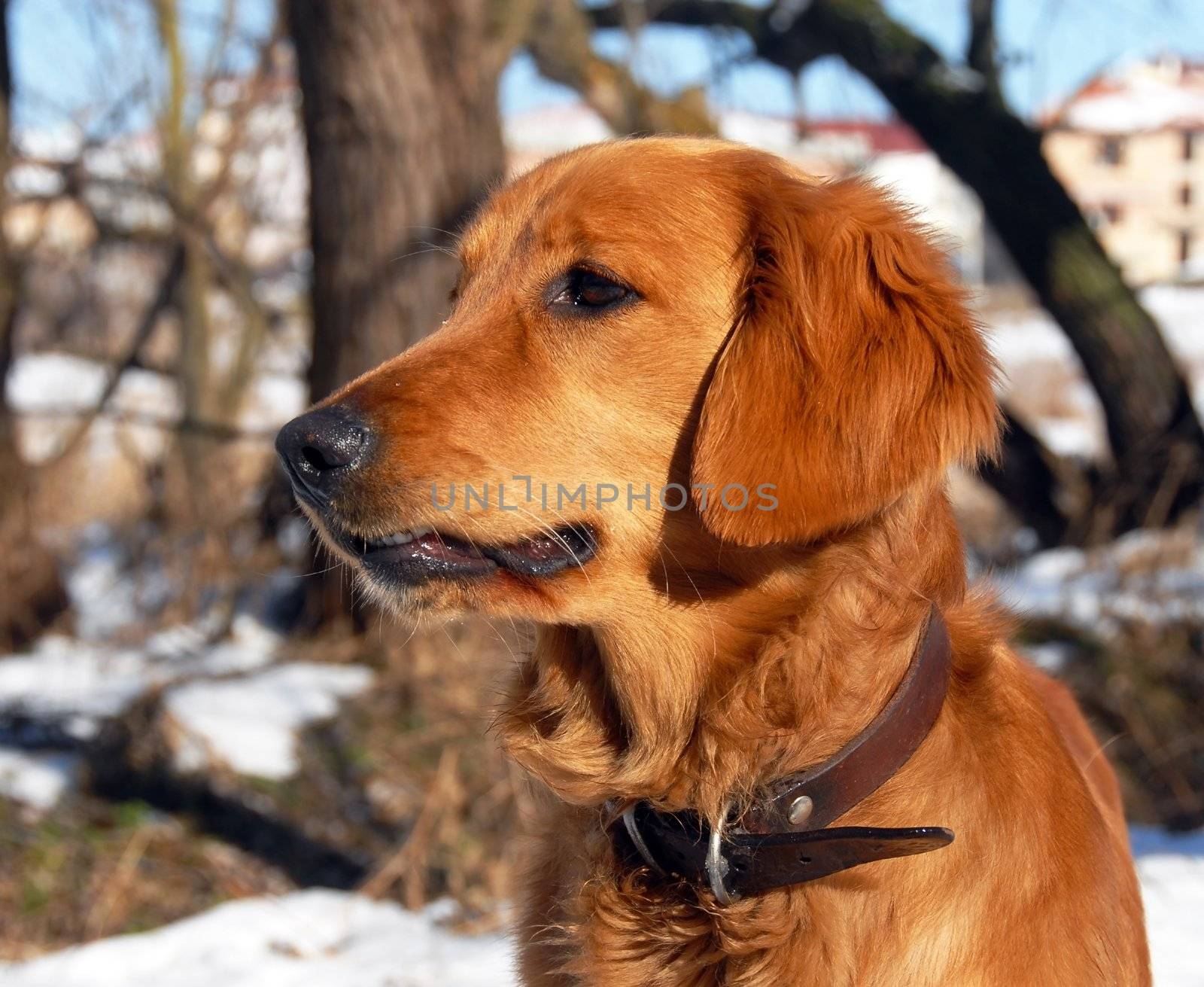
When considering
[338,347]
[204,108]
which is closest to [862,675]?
[338,347]

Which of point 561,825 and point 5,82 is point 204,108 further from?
point 561,825

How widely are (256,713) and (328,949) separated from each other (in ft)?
5.40

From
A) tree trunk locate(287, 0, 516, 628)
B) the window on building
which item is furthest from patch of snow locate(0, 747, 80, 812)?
the window on building

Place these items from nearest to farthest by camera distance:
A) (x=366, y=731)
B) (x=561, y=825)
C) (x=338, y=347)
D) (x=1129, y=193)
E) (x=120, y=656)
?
(x=561, y=825) < (x=366, y=731) < (x=338, y=347) < (x=120, y=656) < (x=1129, y=193)

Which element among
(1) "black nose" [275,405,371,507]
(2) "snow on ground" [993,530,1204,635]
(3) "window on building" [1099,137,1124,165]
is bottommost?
(2) "snow on ground" [993,530,1204,635]

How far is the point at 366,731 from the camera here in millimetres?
5438

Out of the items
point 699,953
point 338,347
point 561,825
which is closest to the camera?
point 699,953

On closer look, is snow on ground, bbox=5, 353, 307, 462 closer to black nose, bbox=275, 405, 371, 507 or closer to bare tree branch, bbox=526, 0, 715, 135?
bare tree branch, bbox=526, 0, 715, 135

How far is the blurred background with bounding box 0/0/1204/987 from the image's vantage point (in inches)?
174

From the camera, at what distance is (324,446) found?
7.12 ft

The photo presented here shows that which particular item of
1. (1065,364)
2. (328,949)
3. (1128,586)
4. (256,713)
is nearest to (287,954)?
(328,949)

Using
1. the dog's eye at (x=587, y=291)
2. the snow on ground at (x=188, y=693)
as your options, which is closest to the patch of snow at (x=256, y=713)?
the snow on ground at (x=188, y=693)

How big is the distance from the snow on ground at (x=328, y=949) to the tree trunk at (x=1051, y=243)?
10.7 feet

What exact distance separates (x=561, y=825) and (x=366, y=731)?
10.3ft
